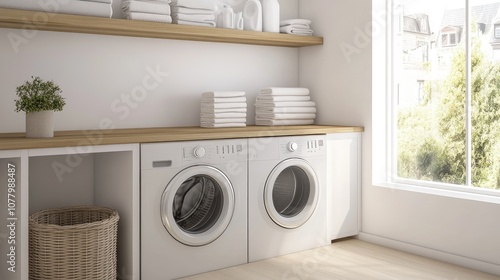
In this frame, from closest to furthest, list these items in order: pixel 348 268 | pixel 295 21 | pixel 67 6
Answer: pixel 67 6 < pixel 348 268 < pixel 295 21

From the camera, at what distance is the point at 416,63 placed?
12.5ft

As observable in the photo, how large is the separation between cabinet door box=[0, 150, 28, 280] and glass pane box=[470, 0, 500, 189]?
264 centimetres

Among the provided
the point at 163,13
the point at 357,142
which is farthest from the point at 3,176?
the point at 357,142

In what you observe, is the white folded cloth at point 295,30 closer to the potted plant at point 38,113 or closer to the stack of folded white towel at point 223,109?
the stack of folded white towel at point 223,109

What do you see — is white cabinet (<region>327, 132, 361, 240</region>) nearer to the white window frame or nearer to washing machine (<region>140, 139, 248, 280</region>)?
the white window frame

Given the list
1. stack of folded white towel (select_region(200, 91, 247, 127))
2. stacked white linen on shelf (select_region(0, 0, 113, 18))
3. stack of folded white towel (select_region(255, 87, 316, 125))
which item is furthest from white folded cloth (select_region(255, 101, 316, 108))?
stacked white linen on shelf (select_region(0, 0, 113, 18))

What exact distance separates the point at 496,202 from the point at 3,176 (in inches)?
107

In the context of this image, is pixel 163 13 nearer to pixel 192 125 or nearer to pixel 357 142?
pixel 192 125

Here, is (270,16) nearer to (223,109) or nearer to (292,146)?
(223,109)

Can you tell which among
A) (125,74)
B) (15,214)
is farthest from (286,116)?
(15,214)

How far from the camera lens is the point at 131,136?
9.55 ft

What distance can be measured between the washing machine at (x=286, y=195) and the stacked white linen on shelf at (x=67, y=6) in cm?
119

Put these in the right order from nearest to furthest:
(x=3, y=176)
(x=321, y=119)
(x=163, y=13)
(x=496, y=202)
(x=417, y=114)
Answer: (x=3, y=176) → (x=496, y=202) → (x=163, y=13) → (x=417, y=114) → (x=321, y=119)

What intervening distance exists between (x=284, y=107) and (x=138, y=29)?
49.4 inches
